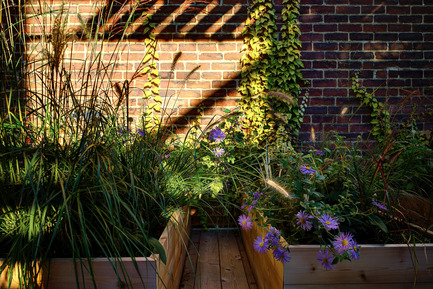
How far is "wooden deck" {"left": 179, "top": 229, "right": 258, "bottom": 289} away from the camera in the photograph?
163 centimetres

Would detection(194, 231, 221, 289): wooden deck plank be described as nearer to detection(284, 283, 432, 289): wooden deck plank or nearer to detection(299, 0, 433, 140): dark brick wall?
detection(284, 283, 432, 289): wooden deck plank

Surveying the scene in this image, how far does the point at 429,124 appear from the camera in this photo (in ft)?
9.60

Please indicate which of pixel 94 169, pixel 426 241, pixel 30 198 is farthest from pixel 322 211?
pixel 30 198

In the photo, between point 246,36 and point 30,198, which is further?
point 246,36

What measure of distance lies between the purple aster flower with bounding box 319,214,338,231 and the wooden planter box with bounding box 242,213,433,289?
11cm

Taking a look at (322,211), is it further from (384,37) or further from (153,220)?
(384,37)

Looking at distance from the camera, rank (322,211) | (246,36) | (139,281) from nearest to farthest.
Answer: (139,281)
(322,211)
(246,36)

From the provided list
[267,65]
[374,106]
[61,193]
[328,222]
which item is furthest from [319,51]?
[61,193]

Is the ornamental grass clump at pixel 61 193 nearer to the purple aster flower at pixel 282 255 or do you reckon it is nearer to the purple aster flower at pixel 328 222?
the purple aster flower at pixel 282 255

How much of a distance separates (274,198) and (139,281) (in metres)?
0.66

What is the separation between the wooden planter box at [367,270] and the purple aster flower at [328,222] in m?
0.11

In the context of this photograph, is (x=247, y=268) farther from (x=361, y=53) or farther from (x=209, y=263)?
(x=361, y=53)

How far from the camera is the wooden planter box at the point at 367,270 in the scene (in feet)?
3.60

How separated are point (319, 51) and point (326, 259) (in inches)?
92.6
